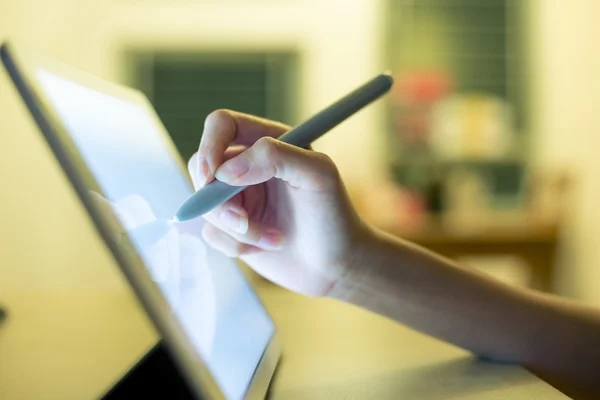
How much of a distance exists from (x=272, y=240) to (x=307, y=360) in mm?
91

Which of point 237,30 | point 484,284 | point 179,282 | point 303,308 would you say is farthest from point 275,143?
point 237,30

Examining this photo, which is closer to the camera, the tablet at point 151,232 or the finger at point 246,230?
the tablet at point 151,232

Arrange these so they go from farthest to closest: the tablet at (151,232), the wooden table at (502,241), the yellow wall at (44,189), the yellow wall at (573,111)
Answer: the yellow wall at (573,111) → the yellow wall at (44,189) → the wooden table at (502,241) → the tablet at (151,232)

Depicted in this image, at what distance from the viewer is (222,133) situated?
1.44ft

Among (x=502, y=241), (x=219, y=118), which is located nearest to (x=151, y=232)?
(x=219, y=118)

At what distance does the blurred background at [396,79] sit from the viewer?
2779 millimetres

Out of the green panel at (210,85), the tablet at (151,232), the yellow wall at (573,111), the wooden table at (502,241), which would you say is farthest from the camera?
the green panel at (210,85)

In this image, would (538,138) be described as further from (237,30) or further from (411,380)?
(411,380)

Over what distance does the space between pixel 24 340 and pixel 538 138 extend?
269 centimetres

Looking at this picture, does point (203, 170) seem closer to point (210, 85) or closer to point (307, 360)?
point (307, 360)

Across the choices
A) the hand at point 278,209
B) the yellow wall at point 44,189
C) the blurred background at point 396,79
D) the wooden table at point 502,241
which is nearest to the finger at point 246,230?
the hand at point 278,209

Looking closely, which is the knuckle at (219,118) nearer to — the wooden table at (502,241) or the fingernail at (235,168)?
the fingernail at (235,168)

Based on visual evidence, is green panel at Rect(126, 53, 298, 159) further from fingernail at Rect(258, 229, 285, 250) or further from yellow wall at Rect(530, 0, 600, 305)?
fingernail at Rect(258, 229, 285, 250)

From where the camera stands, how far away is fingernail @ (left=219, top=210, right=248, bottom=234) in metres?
0.43
